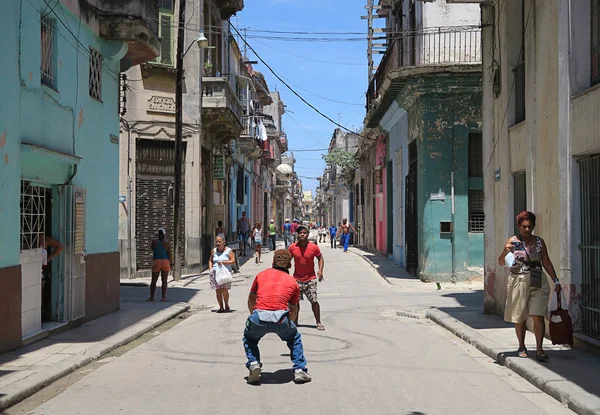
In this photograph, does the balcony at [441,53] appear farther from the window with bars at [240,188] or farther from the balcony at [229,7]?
the window with bars at [240,188]

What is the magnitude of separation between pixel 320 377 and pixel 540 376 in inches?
90.3

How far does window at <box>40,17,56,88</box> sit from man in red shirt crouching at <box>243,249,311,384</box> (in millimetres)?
5166

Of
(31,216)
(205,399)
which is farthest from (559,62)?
(31,216)

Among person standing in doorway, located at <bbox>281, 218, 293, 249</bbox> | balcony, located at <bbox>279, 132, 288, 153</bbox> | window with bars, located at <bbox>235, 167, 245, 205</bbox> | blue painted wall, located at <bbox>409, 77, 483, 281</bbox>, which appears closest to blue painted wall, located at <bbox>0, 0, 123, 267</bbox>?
blue painted wall, located at <bbox>409, 77, 483, 281</bbox>

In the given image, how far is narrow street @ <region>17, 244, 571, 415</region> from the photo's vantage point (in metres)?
6.45

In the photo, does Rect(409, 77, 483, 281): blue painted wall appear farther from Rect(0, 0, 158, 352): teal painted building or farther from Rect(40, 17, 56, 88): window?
Rect(40, 17, 56, 88): window

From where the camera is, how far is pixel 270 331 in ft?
24.1

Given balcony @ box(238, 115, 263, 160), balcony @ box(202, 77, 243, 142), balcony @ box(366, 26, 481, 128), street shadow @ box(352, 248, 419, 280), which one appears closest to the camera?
balcony @ box(366, 26, 481, 128)

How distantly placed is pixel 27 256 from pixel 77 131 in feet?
8.59

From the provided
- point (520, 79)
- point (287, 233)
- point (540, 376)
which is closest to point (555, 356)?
point (540, 376)

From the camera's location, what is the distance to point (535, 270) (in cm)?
830

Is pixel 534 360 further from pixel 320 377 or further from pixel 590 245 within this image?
pixel 320 377

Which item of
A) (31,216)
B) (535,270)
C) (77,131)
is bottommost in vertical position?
(535,270)

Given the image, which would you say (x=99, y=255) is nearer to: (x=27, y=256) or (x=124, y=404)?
(x=27, y=256)
